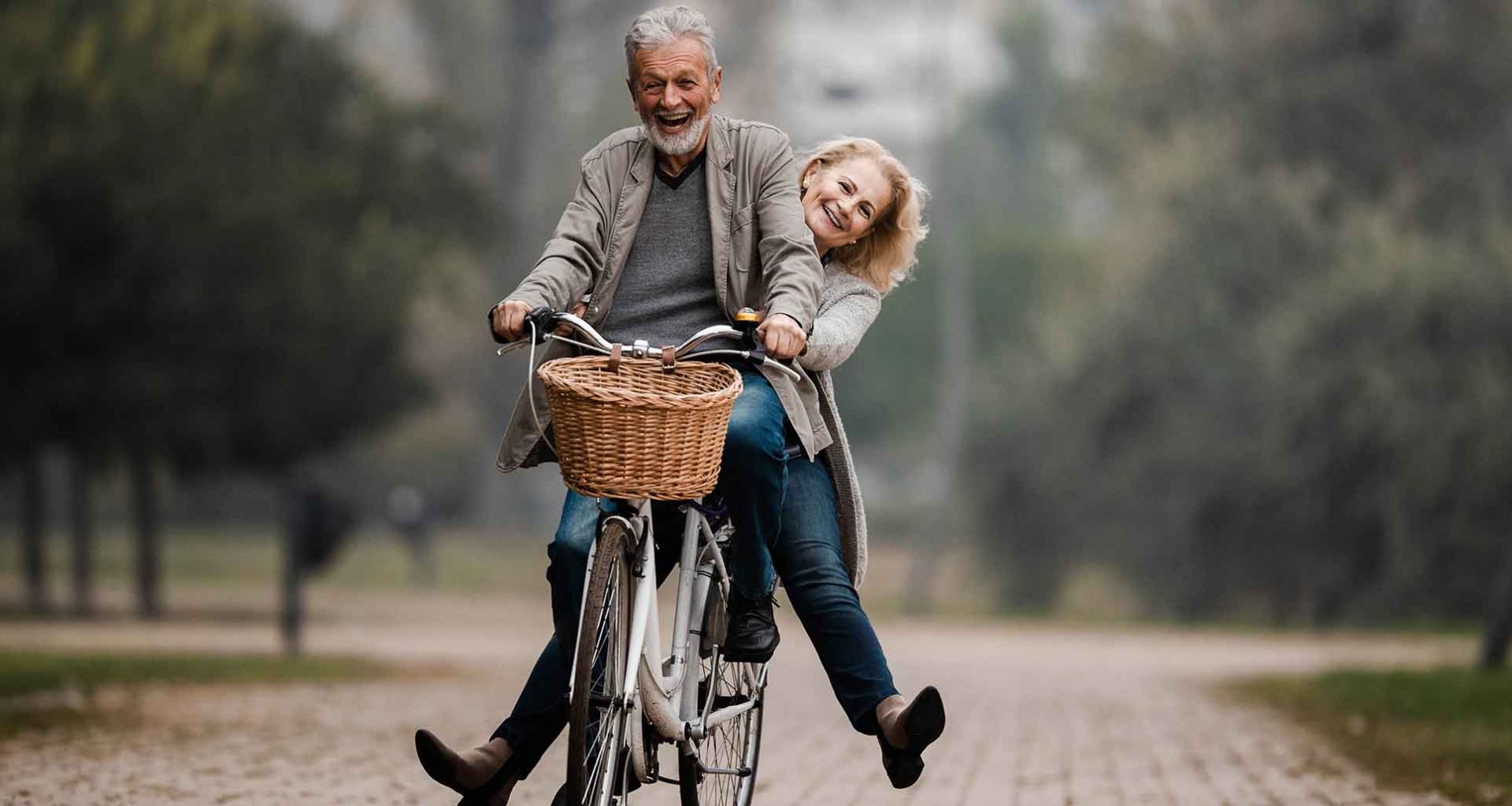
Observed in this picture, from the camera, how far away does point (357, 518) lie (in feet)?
72.5

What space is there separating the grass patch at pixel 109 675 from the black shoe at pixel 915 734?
17.8 feet

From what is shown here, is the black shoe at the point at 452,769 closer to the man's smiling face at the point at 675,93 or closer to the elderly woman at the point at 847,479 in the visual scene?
the elderly woman at the point at 847,479

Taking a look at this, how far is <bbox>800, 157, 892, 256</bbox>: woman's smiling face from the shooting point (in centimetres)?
533

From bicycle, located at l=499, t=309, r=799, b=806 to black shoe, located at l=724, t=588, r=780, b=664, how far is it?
4 centimetres

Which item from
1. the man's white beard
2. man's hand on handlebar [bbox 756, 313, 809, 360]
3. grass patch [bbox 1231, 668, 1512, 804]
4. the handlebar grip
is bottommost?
grass patch [bbox 1231, 668, 1512, 804]

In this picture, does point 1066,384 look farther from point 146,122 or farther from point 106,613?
point 146,122

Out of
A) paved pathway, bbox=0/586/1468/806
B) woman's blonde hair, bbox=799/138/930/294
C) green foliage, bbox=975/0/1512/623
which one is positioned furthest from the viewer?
green foliage, bbox=975/0/1512/623

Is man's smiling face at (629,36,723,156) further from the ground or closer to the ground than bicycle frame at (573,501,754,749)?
further from the ground

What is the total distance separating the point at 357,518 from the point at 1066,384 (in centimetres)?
1183

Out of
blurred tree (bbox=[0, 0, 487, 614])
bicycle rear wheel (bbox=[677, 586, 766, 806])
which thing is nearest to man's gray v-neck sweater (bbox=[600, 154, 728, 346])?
bicycle rear wheel (bbox=[677, 586, 766, 806])

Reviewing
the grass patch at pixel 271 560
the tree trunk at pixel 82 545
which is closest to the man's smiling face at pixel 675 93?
the tree trunk at pixel 82 545

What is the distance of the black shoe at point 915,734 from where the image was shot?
4949 mm

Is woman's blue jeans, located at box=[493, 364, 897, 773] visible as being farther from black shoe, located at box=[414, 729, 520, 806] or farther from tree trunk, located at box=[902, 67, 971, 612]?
tree trunk, located at box=[902, 67, 971, 612]

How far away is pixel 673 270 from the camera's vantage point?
16.6 ft
